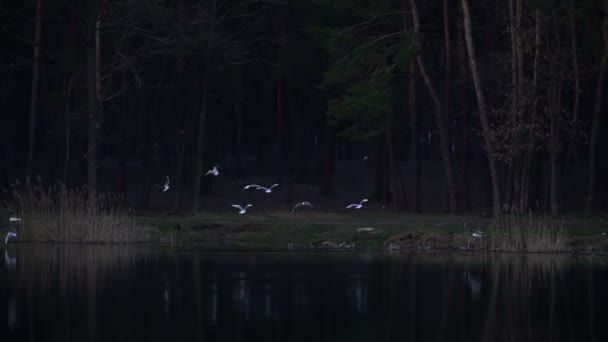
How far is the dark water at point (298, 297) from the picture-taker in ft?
64.1

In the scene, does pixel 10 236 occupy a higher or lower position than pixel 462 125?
lower

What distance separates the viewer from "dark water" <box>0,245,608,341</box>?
19.5 meters

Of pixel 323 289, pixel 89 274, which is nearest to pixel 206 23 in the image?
pixel 89 274

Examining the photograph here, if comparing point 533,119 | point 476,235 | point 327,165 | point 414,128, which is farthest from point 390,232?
point 327,165

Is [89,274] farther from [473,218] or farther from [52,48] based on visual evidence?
[52,48]

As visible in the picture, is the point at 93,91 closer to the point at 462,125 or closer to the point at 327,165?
the point at 462,125

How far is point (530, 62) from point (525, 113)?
7.31ft

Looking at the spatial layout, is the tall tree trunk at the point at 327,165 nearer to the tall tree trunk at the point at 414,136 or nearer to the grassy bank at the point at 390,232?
the tall tree trunk at the point at 414,136

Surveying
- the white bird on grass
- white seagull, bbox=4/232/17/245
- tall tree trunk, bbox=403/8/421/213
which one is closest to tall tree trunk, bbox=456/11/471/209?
tall tree trunk, bbox=403/8/421/213

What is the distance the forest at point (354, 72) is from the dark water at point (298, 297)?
10487 mm

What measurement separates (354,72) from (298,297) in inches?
903

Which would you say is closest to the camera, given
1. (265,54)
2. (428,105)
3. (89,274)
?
(89,274)

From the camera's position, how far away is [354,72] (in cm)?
4622

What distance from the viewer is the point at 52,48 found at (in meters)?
50.8
